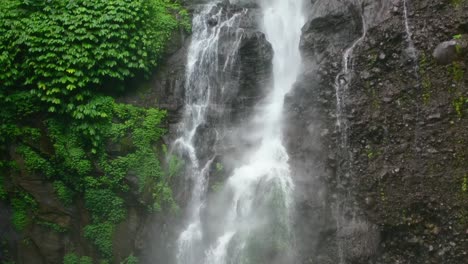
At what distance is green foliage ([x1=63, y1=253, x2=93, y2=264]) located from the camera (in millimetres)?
8742

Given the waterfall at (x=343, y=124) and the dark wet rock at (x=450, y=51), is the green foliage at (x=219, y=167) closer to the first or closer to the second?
the waterfall at (x=343, y=124)

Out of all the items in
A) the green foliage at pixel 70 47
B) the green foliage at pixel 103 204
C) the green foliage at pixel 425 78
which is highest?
the green foliage at pixel 70 47

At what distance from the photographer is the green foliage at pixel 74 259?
8742 millimetres

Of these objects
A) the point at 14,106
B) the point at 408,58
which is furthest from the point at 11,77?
the point at 408,58

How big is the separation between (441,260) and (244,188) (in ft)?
13.8

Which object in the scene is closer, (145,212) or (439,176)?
(439,176)

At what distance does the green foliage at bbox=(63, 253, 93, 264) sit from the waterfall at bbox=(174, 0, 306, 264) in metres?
2.22

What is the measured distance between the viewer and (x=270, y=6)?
39.6 feet

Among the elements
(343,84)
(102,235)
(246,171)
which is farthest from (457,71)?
(102,235)

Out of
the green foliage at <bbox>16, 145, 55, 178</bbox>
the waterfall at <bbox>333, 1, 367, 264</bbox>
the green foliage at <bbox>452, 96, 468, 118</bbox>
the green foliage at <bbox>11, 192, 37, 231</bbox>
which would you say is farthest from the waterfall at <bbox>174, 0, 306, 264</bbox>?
the green foliage at <bbox>11, 192, 37, 231</bbox>

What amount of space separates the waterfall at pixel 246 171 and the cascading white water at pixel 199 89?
22 millimetres

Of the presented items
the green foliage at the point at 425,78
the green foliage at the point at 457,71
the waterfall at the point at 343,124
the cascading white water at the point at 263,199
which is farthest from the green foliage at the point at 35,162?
the green foliage at the point at 457,71

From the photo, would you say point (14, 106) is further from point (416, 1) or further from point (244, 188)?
point (416, 1)

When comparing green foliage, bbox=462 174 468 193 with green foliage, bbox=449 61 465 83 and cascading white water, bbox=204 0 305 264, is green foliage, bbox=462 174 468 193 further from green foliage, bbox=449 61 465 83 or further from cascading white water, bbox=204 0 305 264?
cascading white water, bbox=204 0 305 264
